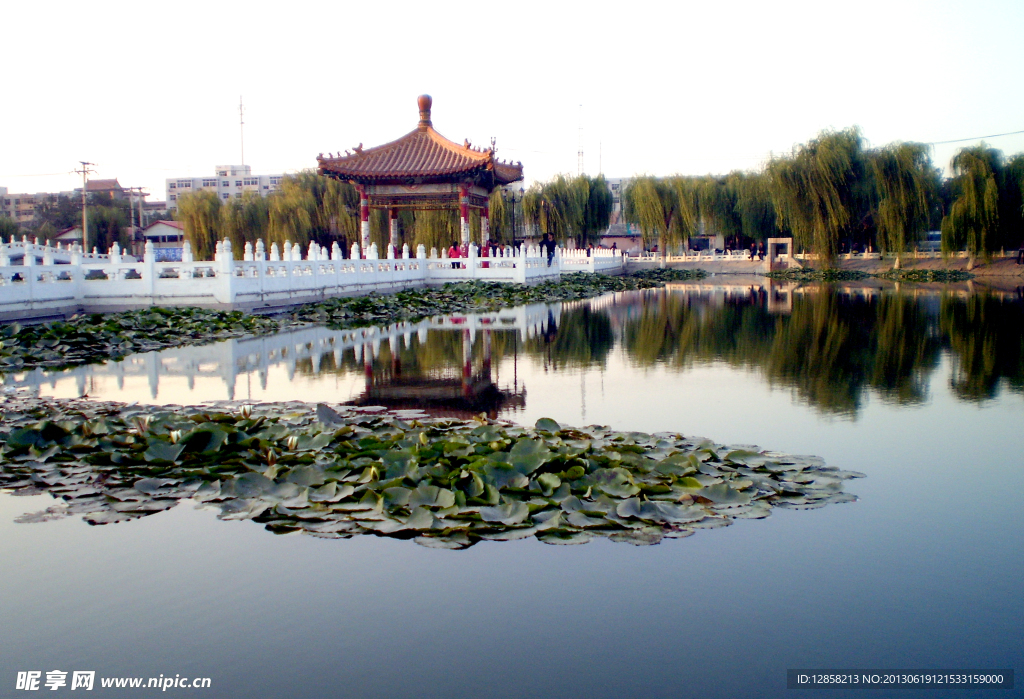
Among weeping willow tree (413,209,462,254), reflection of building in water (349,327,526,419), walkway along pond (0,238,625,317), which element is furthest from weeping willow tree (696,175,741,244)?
reflection of building in water (349,327,526,419)

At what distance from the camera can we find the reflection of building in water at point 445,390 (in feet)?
21.2

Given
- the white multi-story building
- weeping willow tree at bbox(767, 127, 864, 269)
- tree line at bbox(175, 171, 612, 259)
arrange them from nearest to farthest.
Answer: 1. tree line at bbox(175, 171, 612, 259)
2. weeping willow tree at bbox(767, 127, 864, 269)
3. the white multi-story building

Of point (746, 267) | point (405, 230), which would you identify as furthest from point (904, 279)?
point (405, 230)

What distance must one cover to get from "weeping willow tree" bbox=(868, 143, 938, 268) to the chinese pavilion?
16.9 m

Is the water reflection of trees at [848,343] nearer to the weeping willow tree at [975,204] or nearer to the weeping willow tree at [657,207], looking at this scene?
the weeping willow tree at [975,204]

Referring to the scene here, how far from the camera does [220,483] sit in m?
4.12

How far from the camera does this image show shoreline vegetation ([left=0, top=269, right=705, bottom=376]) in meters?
9.60

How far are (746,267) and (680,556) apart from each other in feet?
139

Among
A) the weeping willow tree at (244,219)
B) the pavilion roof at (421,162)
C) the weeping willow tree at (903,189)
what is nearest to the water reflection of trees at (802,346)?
the pavilion roof at (421,162)

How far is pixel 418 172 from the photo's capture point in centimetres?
2297

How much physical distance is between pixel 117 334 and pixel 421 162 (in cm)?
1402

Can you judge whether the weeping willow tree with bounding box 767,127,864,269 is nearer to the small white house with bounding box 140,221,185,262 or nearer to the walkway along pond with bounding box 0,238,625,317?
the walkway along pond with bounding box 0,238,625,317

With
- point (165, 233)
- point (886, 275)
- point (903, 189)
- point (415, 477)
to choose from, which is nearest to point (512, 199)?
point (903, 189)

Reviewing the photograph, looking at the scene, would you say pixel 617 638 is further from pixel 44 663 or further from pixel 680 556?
pixel 44 663
